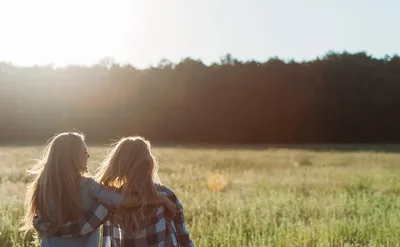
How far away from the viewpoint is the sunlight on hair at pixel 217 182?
1310 cm

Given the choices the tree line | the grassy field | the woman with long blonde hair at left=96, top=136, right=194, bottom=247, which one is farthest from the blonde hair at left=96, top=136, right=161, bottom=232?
the tree line

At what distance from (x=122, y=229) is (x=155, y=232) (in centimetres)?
22

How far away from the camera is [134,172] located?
365 cm

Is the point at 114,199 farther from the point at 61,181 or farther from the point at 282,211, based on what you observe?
the point at 282,211

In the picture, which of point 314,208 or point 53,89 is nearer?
point 314,208

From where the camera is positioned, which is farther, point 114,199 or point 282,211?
point 282,211

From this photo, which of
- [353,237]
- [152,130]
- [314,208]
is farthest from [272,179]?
[152,130]

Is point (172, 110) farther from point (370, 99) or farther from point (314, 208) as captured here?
point (314, 208)

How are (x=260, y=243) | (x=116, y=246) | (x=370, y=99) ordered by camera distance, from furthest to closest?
(x=370, y=99) → (x=260, y=243) → (x=116, y=246)

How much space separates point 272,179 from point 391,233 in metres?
7.77

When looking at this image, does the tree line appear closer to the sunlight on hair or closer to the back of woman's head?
the sunlight on hair

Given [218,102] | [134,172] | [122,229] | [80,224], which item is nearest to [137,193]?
[134,172]

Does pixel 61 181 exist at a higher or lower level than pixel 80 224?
higher

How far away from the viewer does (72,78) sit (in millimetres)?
56562
